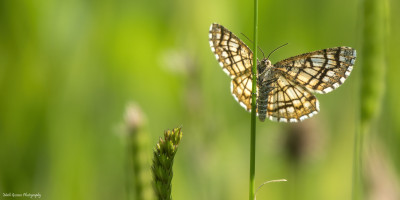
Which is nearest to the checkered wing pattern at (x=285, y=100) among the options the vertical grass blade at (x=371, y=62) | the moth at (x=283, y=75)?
the moth at (x=283, y=75)

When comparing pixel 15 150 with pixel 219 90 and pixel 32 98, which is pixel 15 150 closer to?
pixel 32 98

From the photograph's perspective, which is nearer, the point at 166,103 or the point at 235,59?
the point at 235,59

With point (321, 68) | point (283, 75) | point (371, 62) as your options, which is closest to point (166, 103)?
point (283, 75)

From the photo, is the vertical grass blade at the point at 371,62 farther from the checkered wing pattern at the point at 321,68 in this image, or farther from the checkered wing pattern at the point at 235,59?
the checkered wing pattern at the point at 235,59

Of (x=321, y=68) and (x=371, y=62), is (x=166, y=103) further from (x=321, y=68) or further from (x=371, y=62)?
(x=371, y=62)

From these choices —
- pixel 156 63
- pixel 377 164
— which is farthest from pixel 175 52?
pixel 377 164

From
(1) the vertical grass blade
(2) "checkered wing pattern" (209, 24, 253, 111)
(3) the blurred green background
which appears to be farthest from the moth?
(1) the vertical grass blade

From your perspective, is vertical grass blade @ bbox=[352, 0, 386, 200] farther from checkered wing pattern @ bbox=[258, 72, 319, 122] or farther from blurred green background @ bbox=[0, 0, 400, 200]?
checkered wing pattern @ bbox=[258, 72, 319, 122]
